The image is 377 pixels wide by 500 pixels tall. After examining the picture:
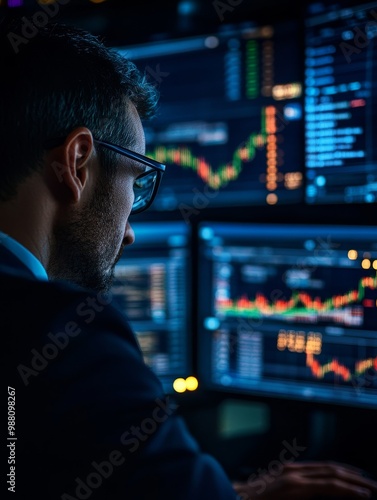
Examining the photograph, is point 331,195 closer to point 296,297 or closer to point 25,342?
point 296,297

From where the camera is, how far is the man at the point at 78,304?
502mm

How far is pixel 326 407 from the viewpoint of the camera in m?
1.15

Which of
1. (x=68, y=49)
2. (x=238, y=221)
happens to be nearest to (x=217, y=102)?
(x=238, y=221)

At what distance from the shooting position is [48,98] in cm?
68

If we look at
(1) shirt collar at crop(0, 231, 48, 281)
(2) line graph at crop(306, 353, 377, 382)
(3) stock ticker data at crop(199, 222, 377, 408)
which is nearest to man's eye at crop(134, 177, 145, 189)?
(1) shirt collar at crop(0, 231, 48, 281)

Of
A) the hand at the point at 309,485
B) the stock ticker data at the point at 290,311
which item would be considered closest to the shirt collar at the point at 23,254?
the hand at the point at 309,485

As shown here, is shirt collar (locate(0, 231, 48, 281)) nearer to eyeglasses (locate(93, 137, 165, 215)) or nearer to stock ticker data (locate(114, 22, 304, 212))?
eyeglasses (locate(93, 137, 165, 215))

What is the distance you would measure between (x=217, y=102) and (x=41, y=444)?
91 cm

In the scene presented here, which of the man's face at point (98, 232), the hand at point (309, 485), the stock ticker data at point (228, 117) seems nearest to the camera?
the man's face at point (98, 232)

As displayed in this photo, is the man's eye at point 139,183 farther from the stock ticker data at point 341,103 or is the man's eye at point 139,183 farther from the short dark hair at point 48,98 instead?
the stock ticker data at point 341,103

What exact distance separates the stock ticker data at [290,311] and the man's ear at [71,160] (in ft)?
1.91

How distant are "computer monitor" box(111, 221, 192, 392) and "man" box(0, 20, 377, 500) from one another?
41 cm

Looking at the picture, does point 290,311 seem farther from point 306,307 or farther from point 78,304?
point 78,304

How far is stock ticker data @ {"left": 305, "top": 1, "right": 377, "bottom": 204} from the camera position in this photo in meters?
1.08
